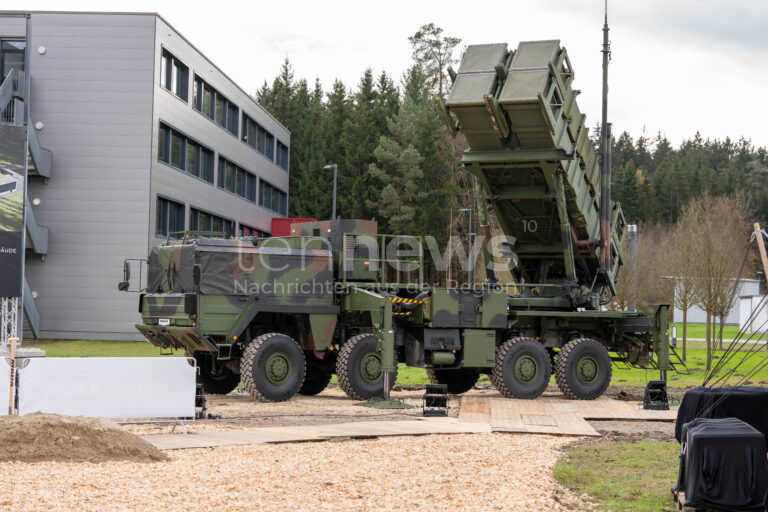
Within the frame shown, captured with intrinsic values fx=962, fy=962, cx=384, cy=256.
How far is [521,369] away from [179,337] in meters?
6.13

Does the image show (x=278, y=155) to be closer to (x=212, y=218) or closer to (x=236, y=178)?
(x=236, y=178)

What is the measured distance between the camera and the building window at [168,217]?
36.4m

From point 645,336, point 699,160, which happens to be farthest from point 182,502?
point 699,160

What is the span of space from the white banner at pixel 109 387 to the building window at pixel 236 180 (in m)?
34.2

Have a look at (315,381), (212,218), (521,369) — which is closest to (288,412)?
(315,381)

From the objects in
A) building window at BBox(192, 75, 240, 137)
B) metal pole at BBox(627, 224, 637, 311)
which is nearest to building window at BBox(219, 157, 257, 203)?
building window at BBox(192, 75, 240, 137)

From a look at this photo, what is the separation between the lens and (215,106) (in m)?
43.9

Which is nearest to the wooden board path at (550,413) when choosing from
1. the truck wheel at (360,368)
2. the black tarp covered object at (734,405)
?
the truck wheel at (360,368)

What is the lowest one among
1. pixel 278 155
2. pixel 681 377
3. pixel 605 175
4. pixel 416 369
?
pixel 416 369

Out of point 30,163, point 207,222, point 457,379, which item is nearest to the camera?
point 457,379

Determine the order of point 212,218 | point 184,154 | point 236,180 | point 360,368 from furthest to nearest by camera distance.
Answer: point 236,180
point 212,218
point 184,154
point 360,368

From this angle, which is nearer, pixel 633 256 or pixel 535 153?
pixel 535 153

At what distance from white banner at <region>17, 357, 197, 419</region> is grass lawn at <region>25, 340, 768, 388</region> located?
1031cm

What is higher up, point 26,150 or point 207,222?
point 26,150
